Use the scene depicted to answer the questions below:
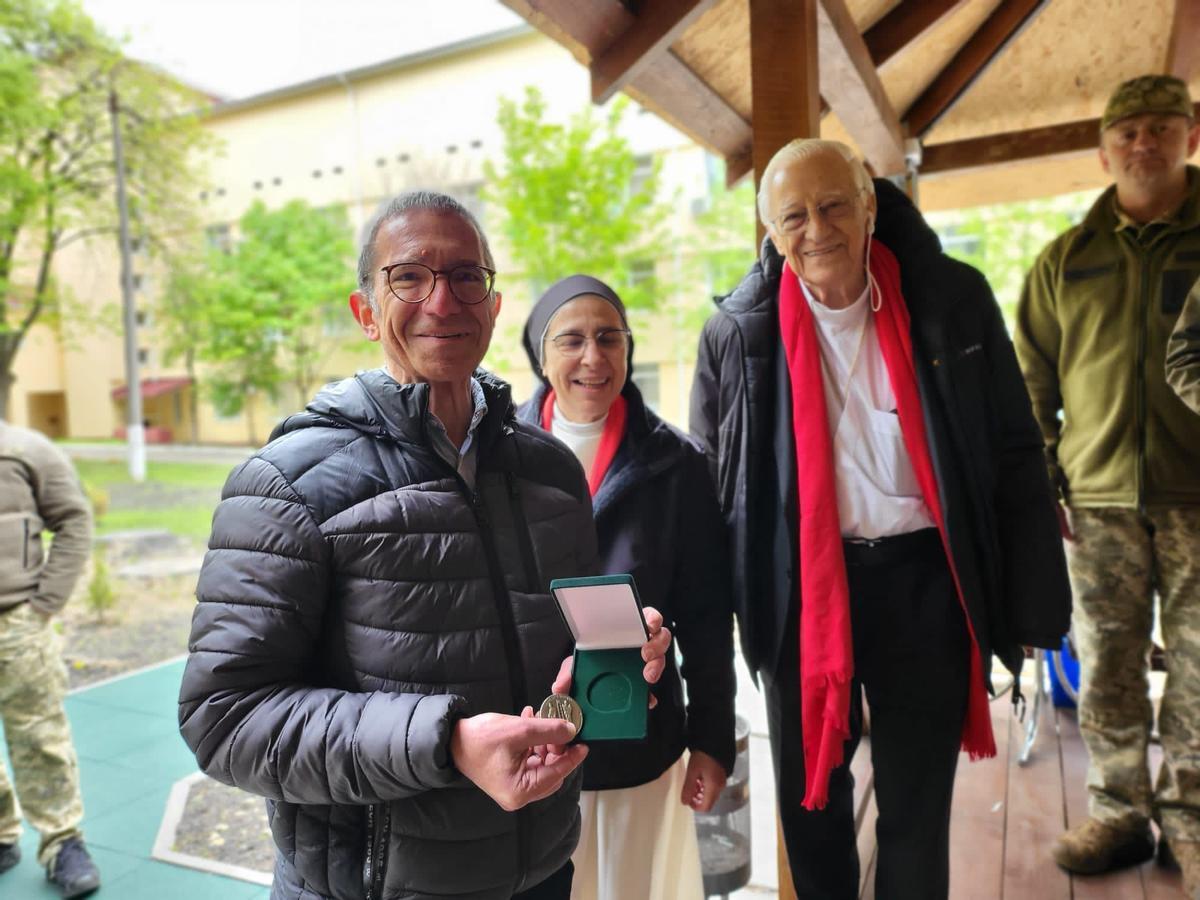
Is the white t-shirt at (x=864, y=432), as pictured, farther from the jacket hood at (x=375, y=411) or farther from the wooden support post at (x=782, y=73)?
the jacket hood at (x=375, y=411)

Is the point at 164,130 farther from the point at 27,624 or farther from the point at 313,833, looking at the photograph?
the point at 313,833

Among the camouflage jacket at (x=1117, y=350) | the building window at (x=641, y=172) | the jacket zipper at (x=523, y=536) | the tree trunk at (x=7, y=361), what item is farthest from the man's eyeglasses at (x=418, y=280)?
the building window at (x=641, y=172)

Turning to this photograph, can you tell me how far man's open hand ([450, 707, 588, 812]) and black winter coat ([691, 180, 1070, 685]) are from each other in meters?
0.91

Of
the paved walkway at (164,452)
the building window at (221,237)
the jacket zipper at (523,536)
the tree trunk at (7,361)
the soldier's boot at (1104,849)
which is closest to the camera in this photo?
the jacket zipper at (523,536)

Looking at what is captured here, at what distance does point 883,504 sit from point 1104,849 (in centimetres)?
148

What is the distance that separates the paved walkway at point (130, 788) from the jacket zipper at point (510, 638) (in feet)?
6.65

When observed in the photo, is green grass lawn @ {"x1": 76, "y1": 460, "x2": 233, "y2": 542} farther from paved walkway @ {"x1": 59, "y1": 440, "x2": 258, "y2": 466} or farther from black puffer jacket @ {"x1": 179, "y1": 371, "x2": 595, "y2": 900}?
black puffer jacket @ {"x1": 179, "y1": 371, "x2": 595, "y2": 900}

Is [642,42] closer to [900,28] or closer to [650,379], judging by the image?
[900,28]

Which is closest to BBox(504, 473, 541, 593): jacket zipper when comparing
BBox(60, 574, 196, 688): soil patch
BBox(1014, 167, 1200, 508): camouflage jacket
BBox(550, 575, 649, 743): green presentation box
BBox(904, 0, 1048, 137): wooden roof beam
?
BBox(550, 575, 649, 743): green presentation box

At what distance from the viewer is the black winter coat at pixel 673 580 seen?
1676 mm

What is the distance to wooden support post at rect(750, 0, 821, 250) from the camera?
2031 millimetres

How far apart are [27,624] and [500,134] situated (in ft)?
37.0

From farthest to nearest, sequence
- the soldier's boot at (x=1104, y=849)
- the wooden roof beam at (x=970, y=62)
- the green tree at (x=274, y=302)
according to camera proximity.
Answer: the green tree at (x=274, y=302) → the wooden roof beam at (x=970, y=62) → the soldier's boot at (x=1104, y=849)

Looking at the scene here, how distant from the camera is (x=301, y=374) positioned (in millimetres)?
16594
